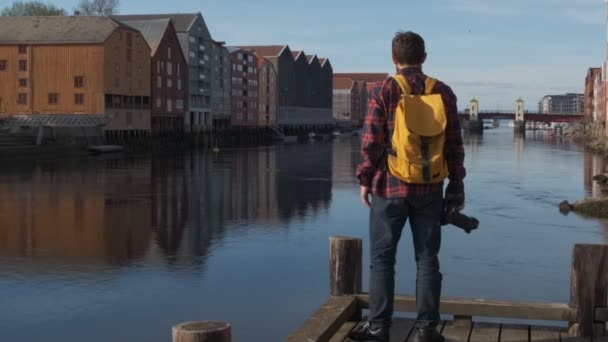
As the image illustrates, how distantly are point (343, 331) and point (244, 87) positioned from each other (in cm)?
10839

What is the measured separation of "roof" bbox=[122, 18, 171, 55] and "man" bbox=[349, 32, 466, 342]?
7798 centimetres

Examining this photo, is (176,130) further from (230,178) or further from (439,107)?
(439,107)

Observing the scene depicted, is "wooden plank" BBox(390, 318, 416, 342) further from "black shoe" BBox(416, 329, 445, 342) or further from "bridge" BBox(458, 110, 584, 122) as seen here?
"bridge" BBox(458, 110, 584, 122)

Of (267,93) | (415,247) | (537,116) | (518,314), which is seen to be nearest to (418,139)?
(415,247)

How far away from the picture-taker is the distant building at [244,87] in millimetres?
110500

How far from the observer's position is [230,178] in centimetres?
4212

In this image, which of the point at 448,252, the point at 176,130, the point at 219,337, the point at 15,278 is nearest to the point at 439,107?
the point at 219,337

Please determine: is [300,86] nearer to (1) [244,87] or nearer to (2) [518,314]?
(1) [244,87]

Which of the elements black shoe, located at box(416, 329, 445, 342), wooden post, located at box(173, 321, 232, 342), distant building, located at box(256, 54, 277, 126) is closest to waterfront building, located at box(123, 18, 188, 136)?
distant building, located at box(256, 54, 277, 126)

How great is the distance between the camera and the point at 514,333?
255 inches

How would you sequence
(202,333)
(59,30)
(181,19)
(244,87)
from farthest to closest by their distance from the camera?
(244,87) → (181,19) → (59,30) → (202,333)

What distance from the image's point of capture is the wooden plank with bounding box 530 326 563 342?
6324 millimetres

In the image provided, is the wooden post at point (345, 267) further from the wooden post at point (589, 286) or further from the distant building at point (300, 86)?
the distant building at point (300, 86)

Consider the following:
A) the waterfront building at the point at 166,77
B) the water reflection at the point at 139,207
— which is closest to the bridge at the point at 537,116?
the waterfront building at the point at 166,77
